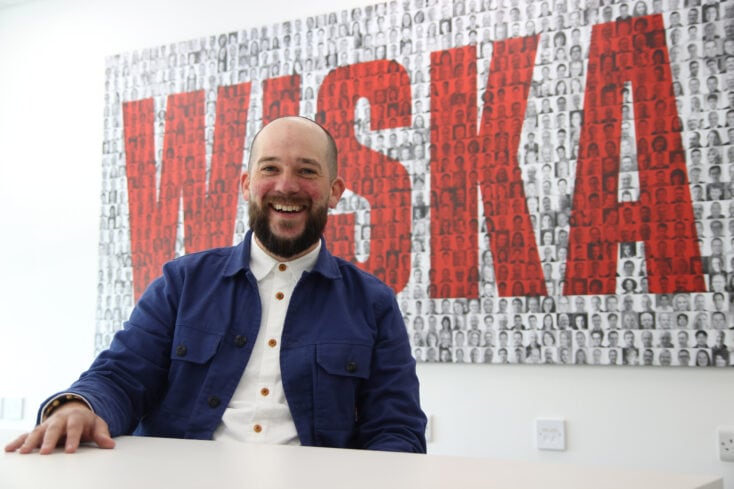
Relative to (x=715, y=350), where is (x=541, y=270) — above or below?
above

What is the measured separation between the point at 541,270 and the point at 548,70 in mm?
640

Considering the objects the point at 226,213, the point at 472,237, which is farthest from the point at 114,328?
the point at 472,237

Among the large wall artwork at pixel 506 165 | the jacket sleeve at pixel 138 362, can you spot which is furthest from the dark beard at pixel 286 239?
the large wall artwork at pixel 506 165

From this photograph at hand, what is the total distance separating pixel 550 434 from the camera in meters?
2.37

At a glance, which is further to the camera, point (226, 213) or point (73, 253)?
point (73, 253)

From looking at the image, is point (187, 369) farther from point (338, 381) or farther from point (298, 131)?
point (298, 131)

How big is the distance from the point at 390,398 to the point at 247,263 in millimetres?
411

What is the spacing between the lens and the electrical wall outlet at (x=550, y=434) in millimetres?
2355

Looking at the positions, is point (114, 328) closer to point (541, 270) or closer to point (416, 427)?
point (541, 270)

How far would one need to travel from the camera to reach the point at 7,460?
3.24 feet

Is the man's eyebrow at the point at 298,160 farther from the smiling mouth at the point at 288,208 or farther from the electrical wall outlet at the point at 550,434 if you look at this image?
the electrical wall outlet at the point at 550,434

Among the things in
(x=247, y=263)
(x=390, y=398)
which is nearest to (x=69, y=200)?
(x=247, y=263)

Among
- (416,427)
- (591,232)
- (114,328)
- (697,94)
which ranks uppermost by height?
(697,94)

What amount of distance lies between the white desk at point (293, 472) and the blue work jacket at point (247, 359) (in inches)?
16.6
